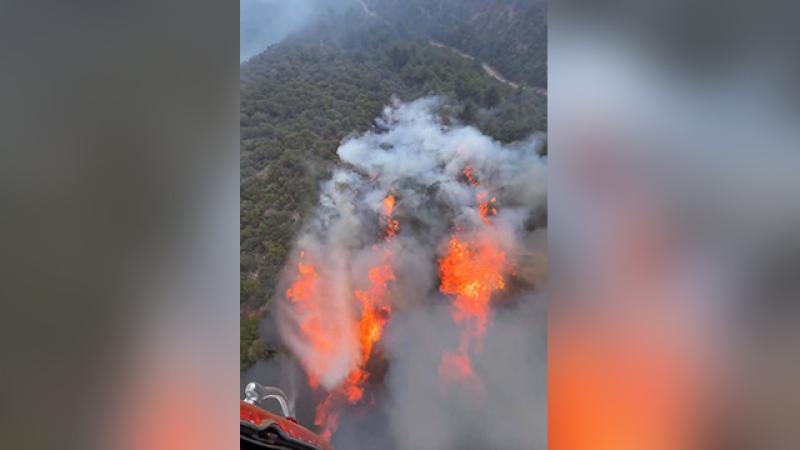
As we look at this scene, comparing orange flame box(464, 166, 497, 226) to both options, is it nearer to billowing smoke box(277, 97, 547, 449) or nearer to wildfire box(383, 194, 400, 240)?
billowing smoke box(277, 97, 547, 449)

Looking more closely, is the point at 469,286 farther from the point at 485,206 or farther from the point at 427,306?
the point at 485,206

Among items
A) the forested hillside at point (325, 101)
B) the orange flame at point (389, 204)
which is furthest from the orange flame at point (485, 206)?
the orange flame at point (389, 204)

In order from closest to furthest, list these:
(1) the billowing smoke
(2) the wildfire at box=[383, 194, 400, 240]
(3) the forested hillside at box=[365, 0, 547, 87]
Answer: (1) the billowing smoke, (2) the wildfire at box=[383, 194, 400, 240], (3) the forested hillside at box=[365, 0, 547, 87]

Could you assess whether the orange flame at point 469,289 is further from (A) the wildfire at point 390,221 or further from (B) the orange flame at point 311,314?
(B) the orange flame at point 311,314

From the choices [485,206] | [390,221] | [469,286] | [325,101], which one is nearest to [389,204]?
[390,221]

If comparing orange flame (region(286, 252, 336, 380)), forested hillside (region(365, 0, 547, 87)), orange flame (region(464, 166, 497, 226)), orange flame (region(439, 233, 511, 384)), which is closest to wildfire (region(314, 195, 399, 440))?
orange flame (region(286, 252, 336, 380))
